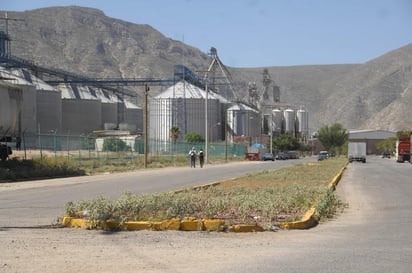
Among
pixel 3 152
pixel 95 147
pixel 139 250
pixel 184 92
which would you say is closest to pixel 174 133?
pixel 184 92

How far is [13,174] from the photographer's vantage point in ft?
106

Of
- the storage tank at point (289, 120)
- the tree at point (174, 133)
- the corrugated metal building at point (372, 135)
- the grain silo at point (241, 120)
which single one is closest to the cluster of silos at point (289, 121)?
the storage tank at point (289, 120)

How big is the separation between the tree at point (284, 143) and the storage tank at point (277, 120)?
1238 centimetres

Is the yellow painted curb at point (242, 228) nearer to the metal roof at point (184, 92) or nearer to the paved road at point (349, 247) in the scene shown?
the paved road at point (349, 247)

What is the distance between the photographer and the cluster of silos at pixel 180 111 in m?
110

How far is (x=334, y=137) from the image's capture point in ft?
499

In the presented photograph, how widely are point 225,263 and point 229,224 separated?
3584mm

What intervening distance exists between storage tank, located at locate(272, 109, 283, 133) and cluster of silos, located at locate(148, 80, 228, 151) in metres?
40.3

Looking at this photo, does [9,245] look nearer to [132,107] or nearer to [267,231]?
[267,231]

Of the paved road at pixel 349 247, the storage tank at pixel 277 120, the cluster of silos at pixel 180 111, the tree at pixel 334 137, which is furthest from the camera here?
the tree at pixel 334 137

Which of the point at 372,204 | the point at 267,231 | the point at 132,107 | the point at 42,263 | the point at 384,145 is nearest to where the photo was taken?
the point at 42,263

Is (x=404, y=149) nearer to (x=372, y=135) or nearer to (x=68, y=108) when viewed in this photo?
(x=68, y=108)

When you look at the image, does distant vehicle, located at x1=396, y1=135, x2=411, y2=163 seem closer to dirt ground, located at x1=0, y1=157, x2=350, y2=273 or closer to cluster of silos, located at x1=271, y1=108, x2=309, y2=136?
cluster of silos, located at x1=271, y1=108, x2=309, y2=136

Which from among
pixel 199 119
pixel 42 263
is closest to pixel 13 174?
pixel 42 263
